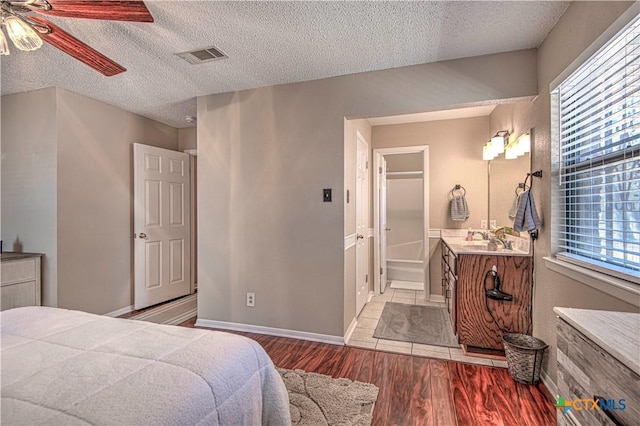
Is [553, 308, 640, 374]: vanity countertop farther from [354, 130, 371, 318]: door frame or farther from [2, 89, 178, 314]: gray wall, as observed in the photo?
[2, 89, 178, 314]: gray wall

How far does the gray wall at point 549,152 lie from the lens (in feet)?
4.83

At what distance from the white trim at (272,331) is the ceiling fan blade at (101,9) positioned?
255 centimetres

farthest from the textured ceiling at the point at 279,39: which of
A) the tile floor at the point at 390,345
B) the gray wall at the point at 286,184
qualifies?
the tile floor at the point at 390,345

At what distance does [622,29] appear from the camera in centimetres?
130

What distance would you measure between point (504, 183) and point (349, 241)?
69.8 inches

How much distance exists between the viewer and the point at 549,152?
78.3 inches

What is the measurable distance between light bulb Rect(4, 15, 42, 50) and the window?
2.71 meters

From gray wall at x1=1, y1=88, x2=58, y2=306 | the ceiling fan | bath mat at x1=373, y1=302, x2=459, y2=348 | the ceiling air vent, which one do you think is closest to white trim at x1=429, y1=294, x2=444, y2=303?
bath mat at x1=373, y1=302, x2=459, y2=348

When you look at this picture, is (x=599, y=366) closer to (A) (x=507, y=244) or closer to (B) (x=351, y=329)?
(A) (x=507, y=244)

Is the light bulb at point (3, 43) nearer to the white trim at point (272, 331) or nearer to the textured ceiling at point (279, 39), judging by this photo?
the textured ceiling at point (279, 39)

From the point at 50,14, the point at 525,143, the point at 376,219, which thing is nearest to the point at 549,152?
the point at 525,143

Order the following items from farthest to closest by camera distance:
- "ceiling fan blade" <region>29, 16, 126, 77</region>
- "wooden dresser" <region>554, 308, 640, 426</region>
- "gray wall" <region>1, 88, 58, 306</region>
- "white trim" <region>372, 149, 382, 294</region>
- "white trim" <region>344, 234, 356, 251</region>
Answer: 1. "white trim" <region>372, 149, 382, 294</region>
2. "gray wall" <region>1, 88, 58, 306</region>
3. "white trim" <region>344, 234, 356, 251</region>
4. "ceiling fan blade" <region>29, 16, 126, 77</region>
5. "wooden dresser" <region>554, 308, 640, 426</region>

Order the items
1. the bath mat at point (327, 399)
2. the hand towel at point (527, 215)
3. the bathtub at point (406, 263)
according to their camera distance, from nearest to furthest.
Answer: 1. the bath mat at point (327, 399)
2. the hand towel at point (527, 215)
3. the bathtub at point (406, 263)

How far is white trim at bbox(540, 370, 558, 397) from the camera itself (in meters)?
1.87
